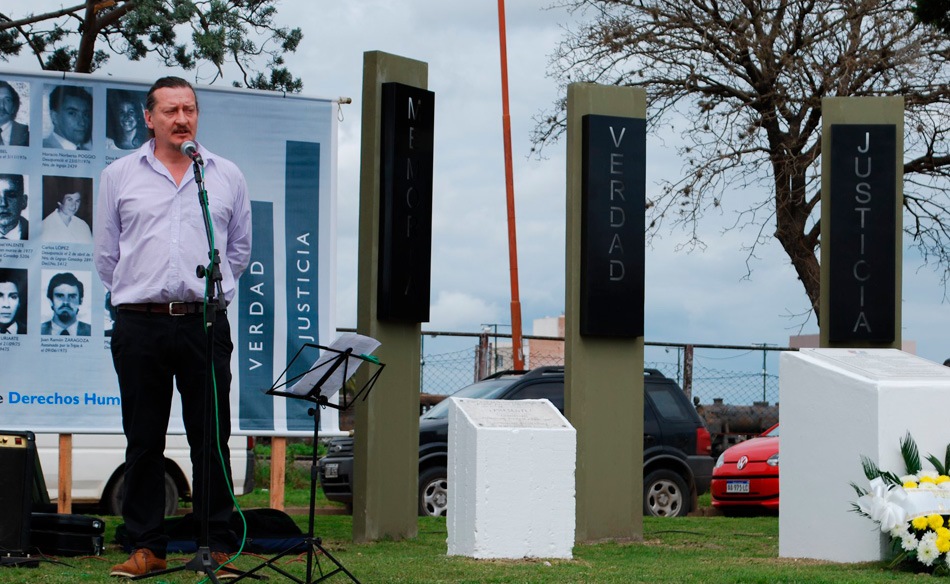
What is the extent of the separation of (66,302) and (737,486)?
8.29 meters

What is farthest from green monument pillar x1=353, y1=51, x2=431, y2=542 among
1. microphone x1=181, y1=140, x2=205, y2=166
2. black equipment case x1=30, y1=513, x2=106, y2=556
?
microphone x1=181, y1=140, x2=205, y2=166

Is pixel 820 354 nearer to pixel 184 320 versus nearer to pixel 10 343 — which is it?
pixel 184 320

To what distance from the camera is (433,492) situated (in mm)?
13531

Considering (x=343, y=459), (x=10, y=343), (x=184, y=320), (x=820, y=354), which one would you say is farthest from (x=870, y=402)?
(x=343, y=459)

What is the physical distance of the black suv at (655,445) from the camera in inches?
556

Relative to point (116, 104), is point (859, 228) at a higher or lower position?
lower

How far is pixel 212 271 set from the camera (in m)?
5.51

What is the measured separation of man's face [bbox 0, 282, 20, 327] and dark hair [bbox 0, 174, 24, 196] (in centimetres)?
77

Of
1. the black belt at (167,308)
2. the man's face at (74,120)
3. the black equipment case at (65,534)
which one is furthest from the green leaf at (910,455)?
the man's face at (74,120)

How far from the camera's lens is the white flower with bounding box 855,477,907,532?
7238mm

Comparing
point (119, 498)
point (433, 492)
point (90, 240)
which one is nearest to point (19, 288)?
point (90, 240)

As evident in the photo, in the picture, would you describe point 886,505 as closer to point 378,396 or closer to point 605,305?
point 605,305

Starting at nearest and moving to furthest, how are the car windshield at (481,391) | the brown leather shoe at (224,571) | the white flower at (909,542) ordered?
the brown leather shoe at (224,571) < the white flower at (909,542) < the car windshield at (481,391)

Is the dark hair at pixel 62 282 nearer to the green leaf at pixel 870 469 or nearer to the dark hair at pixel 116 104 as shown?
the dark hair at pixel 116 104
